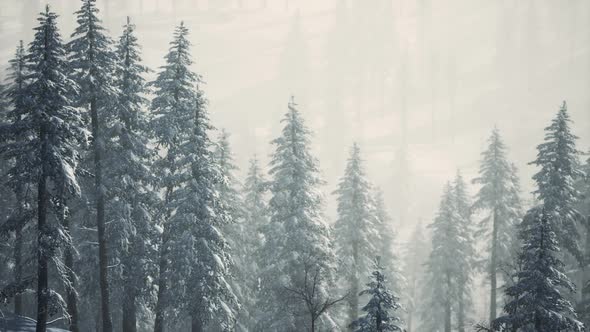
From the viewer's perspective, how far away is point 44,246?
1436cm

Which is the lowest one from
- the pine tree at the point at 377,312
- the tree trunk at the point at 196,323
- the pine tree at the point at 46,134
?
the tree trunk at the point at 196,323

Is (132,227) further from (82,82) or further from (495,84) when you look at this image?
(495,84)

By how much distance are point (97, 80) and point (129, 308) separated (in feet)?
35.1

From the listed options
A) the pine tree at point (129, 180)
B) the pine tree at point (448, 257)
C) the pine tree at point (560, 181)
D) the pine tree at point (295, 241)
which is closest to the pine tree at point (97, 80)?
the pine tree at point (129, 180)

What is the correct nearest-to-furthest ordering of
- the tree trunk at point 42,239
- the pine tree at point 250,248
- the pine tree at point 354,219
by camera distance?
1. the tree trunk at point 42,239
2. the pine tree at point 250,248
3. the pine tree at point 354,219

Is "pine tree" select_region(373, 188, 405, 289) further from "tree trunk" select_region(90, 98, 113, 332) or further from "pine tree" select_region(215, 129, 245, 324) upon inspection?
"tree trunk" select_region(90, 98, 113, 332)

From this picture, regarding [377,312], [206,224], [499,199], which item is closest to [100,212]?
[206,224]

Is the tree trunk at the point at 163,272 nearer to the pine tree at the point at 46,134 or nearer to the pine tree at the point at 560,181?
the pine tree at the point at 46,134

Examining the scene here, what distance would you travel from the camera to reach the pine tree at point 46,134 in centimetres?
1384

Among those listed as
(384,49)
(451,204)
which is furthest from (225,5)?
(451,204)

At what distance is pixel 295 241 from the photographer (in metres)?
22.9

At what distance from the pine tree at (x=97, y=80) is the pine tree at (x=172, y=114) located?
2.05 m

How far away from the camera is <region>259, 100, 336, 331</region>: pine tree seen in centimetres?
2269

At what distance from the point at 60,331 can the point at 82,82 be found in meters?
11.4
